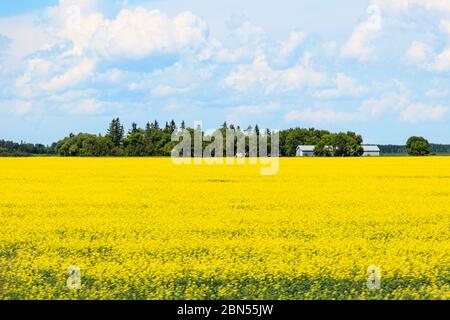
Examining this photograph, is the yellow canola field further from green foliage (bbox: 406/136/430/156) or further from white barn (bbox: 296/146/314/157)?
green foliage (bbox: 406/136/430/156)

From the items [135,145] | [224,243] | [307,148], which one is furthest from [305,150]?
[224,243]

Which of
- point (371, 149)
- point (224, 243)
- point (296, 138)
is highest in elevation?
point (296, 138)

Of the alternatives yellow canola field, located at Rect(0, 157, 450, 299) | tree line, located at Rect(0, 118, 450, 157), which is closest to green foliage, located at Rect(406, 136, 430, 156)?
tree line, located at Rect(0, 118, 450, 157)

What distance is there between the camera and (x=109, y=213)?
19.0 m

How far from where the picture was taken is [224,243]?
13.5m

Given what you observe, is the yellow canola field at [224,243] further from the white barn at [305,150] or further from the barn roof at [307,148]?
the barn roof at [307,148]

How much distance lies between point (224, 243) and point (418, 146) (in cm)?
7488

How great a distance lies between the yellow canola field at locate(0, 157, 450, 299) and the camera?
33.6 feet

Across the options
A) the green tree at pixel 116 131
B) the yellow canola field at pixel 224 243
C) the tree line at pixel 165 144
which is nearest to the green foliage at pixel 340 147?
the tree line at pixel 165 144

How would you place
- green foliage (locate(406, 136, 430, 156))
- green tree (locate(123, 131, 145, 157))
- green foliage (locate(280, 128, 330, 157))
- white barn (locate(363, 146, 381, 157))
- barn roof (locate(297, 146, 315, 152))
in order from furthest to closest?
white barn (locate(363, 146, 381, 157)) → barn roof (locate(297, 146, 315, 152)) → green foliage (locate(280, 128, 330, 157)) → green foliage (locate(406, 136, 430, 156)) → green tree (locate(123, 131, 145, 157))

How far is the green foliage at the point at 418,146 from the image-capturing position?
84.6 meters

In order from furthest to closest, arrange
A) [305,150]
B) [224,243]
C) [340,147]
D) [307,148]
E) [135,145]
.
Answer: [307,148]
[305,150]
[135,145]
[340,147]
[224,243]

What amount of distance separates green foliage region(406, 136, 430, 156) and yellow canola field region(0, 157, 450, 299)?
5986 cm

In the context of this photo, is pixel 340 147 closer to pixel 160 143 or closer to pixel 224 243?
pixel 160 143
